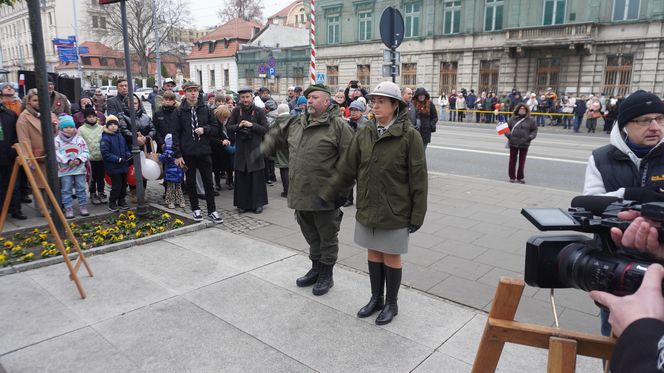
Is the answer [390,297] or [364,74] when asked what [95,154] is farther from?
[364,74]

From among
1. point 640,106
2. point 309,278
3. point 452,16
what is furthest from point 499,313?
point 452,16

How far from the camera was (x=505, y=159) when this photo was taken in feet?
42.8

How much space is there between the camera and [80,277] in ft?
16.1

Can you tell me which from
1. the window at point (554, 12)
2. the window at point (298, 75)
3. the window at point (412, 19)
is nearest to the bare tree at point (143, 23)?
the window at point (298, 75)

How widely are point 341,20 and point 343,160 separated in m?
40.6

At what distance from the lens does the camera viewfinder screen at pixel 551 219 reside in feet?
5.50

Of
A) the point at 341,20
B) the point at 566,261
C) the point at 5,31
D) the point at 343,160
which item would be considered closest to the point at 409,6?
the point at 341,20

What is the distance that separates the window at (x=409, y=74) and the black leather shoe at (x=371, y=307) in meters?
35.4

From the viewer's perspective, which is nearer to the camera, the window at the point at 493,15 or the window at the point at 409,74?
the window at the point at 493,15

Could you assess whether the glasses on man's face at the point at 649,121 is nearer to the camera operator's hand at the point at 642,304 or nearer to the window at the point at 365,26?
the camera operator's hand at the point at 642,304

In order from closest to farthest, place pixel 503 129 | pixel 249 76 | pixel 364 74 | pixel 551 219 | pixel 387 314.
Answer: pixel 551 219 → pixel 387 314 → pixel 503 129 → pixel 364 74 → pixel 249 76

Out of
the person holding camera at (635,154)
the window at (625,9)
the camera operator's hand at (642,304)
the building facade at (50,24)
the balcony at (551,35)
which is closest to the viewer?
the camera operator's hand at (642,304)

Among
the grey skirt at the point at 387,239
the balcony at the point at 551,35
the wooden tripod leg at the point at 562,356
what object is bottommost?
the grey skirt at the point at 387,239

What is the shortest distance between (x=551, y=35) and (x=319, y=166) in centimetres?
3077
